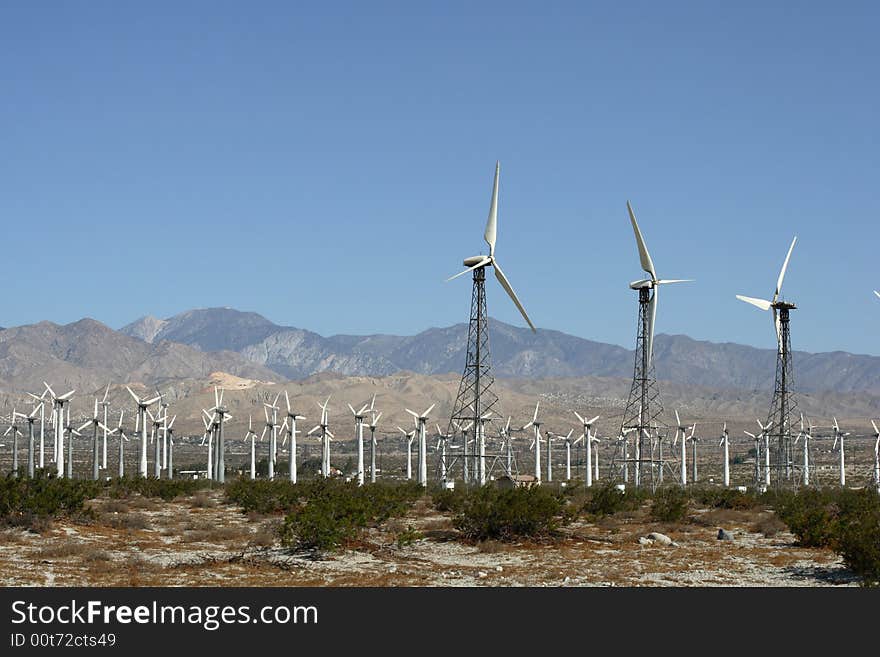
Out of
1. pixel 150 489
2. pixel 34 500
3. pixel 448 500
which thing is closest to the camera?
pixel 34 500

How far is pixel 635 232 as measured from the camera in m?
78.2

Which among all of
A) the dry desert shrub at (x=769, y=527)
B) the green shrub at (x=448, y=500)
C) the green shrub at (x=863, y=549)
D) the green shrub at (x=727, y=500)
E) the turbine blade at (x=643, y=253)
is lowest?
the green shrub at (x=727, y=500)

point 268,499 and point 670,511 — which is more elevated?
point 268,499

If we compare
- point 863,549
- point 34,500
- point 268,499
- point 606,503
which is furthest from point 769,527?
point 34,500

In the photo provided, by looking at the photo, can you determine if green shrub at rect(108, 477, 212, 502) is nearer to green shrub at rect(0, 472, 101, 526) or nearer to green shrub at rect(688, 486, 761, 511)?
green shrub at rect(0, 472, 101, 526)

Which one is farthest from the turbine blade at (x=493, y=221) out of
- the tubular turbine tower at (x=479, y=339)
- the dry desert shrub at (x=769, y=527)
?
the dry desert shrub at (x=769, y=527)

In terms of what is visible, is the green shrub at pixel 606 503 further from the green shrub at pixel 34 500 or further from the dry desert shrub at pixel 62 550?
the dry desert shrub at pixel 62 550

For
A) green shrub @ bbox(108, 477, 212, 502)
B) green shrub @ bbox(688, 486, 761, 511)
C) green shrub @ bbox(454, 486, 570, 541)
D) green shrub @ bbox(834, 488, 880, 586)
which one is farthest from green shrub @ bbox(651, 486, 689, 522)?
green shrub @ bbox(108, 477, 212, 502)

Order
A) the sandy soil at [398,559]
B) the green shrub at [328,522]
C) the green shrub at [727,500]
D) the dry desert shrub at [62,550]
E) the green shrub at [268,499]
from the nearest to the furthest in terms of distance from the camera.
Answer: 1. the sandy soil at [398,559]
2. the dry desert shrub at [62,550]
3. the green shrub at [328,522]
4. the green shrub at [268,499]
5. the green shrub at [727,500]

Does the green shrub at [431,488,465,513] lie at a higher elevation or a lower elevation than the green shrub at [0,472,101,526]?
lower

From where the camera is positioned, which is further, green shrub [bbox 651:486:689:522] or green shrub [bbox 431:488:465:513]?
green shrub [bbox 431:488:465:513]

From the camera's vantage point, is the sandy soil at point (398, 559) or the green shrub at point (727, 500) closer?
the sandy soil at point (398, 559)

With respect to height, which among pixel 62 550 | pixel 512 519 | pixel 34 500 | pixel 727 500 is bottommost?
pixel 727 500

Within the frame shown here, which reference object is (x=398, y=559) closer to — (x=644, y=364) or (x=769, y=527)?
(x=769, y=527)
